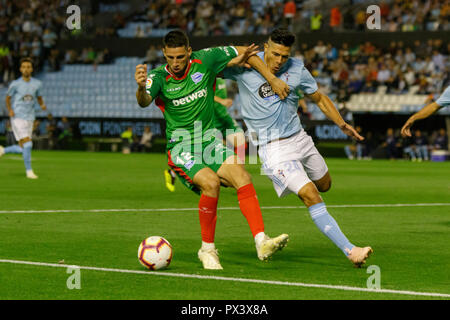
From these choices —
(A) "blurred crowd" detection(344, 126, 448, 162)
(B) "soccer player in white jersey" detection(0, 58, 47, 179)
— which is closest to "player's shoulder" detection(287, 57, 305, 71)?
(B) "soccer player in white jersey" detection(0, 58, 47, 179)

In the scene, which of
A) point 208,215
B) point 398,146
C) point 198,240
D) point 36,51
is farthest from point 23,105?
point 36,51

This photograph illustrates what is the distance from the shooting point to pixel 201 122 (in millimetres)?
8555

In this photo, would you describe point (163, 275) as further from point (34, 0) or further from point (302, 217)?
point (34, 0)

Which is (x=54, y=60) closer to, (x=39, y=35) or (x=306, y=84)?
(x=39, y=35)

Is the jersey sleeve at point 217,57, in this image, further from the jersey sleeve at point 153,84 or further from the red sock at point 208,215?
the red sock at point 208,215

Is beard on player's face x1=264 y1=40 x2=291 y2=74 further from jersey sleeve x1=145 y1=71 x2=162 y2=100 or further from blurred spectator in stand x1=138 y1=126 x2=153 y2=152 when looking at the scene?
blurred spectator in stand x1=138 y1=126 x2=153 y2=152

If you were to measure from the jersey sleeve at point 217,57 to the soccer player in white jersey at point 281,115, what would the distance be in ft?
0.58

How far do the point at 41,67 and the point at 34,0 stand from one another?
4460 millimetres

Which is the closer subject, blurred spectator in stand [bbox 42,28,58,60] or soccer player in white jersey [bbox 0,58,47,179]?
soccer player in white jersey [bbox 0,58,47,179]

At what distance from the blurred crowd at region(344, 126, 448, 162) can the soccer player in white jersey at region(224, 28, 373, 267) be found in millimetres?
23332

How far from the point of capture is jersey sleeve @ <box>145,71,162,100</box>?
8.21 m

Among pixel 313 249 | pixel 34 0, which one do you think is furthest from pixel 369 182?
pixel 34 0

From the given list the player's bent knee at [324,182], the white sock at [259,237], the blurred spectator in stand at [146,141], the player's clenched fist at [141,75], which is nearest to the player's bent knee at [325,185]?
the player's bent knee at [324,182]
